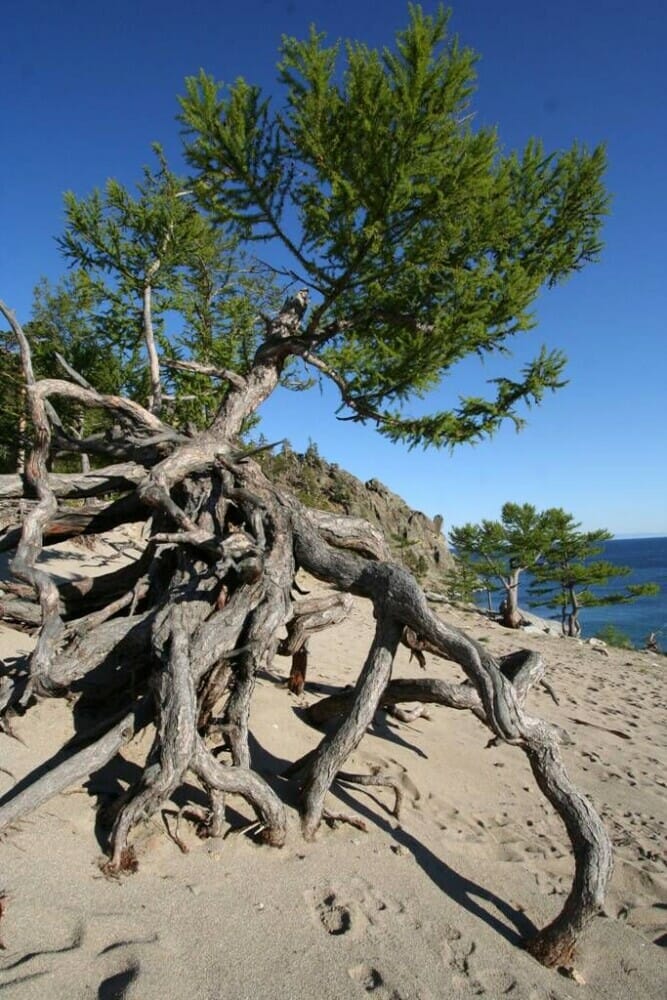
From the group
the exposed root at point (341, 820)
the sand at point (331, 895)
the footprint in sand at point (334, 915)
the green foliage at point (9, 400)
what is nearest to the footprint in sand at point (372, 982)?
the sand at point (331, 895)

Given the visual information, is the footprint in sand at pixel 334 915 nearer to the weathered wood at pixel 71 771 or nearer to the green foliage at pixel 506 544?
the weathered wood at pixel 71 771

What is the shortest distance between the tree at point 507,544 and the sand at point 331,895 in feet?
82.6

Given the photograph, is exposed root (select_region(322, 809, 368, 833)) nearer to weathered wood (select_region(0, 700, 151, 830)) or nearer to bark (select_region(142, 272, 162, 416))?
weathered wood (select_region(0, 700, 151, 830))

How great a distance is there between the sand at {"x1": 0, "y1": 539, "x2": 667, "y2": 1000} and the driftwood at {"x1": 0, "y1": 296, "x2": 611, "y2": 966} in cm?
22

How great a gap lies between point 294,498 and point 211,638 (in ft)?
5.99

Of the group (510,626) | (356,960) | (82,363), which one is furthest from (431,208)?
(510,626)

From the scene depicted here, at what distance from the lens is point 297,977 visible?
302 cm

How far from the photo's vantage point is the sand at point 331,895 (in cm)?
295

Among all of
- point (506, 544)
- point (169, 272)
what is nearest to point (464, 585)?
point (506, 544)

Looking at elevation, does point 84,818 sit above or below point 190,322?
below

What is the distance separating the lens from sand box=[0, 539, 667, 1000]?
116 inches

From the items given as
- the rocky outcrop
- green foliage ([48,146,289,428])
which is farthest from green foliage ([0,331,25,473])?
the rocky outcrop

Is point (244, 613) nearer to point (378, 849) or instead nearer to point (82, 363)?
point (378, 849)

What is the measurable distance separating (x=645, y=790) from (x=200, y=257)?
13.2 meters
